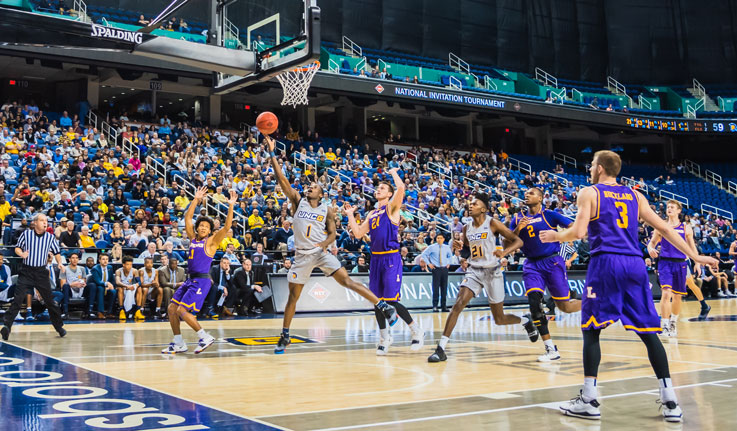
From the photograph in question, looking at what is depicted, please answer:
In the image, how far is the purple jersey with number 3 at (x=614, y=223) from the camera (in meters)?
5.54

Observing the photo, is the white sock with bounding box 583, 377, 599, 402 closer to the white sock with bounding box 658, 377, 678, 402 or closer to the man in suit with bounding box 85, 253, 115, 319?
the white sock with bounding box 658, 377, 678, 402

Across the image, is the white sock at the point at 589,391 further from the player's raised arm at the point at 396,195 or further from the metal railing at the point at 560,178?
the metal railing at the point at 560,178

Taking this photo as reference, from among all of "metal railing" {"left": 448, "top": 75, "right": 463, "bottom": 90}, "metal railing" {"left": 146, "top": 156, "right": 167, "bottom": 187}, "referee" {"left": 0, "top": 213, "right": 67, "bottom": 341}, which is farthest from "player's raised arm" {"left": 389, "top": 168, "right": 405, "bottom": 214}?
"metal railing" {"left": 448, "top": 75, "right": 463, "bottom": 90}

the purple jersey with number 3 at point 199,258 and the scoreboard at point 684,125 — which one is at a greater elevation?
the scoreboard at point 684,125

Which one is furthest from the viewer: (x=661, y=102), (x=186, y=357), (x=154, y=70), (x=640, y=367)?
(x=661, y=102)

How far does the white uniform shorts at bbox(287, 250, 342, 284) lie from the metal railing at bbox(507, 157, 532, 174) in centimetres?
2816

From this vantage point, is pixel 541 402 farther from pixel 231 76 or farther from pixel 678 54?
pixel 678 54

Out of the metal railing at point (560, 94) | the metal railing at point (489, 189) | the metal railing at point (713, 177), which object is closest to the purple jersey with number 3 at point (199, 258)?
the metal railing at point (489, 189)

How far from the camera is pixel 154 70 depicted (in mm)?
25703

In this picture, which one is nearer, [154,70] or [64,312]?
[64,312]

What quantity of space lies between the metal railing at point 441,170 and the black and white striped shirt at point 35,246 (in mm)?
20819

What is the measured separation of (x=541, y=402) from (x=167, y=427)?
9.73 feet

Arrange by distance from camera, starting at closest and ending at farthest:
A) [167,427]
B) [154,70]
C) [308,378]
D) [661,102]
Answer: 1. [167,427]
2. [308,378]
3. [154,70]
4. [661,102]

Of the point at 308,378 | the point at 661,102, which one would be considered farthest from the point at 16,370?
the point at 661,102
